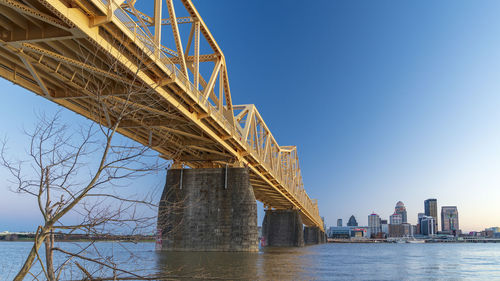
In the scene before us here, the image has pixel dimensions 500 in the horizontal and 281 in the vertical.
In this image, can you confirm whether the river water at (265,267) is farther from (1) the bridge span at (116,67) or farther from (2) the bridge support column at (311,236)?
(2) the bridge support column at (311,236)

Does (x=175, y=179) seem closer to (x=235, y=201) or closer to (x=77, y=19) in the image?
(x=235, y=201)

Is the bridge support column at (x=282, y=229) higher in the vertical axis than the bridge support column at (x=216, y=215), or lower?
lower

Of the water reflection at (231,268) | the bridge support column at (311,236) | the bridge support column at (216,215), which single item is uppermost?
the bridge support column at (216,215)

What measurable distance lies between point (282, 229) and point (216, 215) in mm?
51555

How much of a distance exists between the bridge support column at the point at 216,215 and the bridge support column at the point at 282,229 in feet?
157

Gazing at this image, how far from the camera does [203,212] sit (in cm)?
3831

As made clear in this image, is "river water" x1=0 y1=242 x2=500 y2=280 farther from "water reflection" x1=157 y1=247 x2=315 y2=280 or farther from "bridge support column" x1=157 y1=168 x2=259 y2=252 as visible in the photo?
"bridge support column" x1=157 y1=168 x2=259 y2=252

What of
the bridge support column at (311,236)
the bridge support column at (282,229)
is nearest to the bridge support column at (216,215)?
the bridge support column at (282,229)

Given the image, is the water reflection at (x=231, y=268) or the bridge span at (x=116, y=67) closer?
the bridge span at (x=116, y=67)

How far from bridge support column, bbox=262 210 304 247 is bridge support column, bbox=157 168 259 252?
47.9 metres

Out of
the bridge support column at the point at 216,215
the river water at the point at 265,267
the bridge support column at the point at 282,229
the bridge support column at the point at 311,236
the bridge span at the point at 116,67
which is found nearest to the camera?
the bridge span at the point at 116,67

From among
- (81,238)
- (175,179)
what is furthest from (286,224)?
(81,238)

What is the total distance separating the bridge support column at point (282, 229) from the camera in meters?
84.0

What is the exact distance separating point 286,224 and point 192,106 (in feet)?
211
